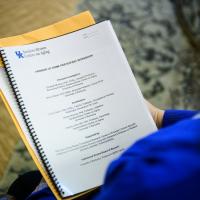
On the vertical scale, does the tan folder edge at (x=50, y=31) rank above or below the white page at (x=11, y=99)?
above

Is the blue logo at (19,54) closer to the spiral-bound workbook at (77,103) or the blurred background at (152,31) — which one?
the spiral-bound workbook at (77,103)

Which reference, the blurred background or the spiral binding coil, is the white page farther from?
the blurred background

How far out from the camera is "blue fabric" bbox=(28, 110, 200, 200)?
1.29 ft

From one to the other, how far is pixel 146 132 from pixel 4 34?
2.55 ft

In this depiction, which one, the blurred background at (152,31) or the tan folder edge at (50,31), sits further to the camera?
the blurred background at (152,31)

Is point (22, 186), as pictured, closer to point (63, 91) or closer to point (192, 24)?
point (63, 91)

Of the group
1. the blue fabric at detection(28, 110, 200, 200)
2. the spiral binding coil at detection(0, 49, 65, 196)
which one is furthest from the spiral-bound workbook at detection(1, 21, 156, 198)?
the blue fabric at detection(28, 110, 200, 200)

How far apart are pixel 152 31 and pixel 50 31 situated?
2.37 ft

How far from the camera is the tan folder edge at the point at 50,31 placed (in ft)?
2.38

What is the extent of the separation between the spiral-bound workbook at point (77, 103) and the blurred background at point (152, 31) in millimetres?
566

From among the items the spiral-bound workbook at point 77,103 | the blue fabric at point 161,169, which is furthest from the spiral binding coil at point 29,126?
the blue fabric at point 161,169

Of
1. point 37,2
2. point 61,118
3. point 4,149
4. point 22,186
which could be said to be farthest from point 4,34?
point 61,118

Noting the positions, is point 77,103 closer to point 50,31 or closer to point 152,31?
point 50,31

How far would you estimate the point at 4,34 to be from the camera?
129 cm
